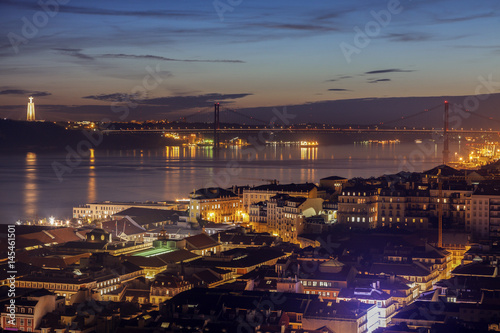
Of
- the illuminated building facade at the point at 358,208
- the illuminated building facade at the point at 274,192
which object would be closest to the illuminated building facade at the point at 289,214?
the illuminated building facade at the point at 358,208

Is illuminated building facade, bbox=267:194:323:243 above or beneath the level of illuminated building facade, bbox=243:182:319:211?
beneath

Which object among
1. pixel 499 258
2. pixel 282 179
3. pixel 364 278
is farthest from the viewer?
pixel 282 179

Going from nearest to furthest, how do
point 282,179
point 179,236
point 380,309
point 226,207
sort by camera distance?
1. point 380,309
2. point 179,236
3. point 226,207
4. point 282,179

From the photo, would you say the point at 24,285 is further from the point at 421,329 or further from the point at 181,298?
the point at 421,329

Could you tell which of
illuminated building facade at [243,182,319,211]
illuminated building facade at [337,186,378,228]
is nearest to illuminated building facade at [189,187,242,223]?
illuminated building facade at [243,182,319,211]

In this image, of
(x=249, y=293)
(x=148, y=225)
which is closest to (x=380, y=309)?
(x=249, y=293)

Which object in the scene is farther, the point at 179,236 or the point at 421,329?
the point at 179,236

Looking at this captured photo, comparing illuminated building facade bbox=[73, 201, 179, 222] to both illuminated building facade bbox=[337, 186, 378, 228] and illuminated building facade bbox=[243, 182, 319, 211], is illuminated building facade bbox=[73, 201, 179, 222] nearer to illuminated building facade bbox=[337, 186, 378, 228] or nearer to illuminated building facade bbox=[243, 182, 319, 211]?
illuminated building facade bbox=[243, 182, 319, 211]

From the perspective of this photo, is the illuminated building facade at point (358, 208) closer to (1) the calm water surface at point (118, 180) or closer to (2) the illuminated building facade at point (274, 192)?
(2) the illuminated building facade at point (274, 192)

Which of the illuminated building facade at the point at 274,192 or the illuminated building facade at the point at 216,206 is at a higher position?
the illuminated building facade at the point at 274,192

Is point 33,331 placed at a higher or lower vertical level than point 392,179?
lower

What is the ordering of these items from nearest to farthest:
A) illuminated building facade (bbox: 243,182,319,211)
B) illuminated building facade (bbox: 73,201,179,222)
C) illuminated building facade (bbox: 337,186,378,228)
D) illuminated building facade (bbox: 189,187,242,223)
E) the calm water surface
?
illuminated building facade (bbox: 337,186,378,228) → illuminated building facade (bbox: 189,187,242,223) → illuminated building facade (bbox: 243,182,319,211) → illuminated building facade (bbox: 73,201,179,222) → the calm water surface
